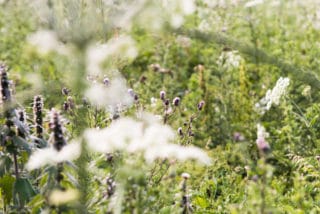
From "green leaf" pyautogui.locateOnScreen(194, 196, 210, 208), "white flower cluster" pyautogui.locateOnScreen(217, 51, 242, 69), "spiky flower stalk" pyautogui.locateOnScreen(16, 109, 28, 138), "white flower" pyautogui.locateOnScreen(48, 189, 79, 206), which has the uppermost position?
"white flower cluster" pyautogui.locateOnScreen(217, 51, 242, 69)

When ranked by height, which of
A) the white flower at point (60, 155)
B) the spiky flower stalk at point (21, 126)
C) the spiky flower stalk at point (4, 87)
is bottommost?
the white flower at point (60, 155)

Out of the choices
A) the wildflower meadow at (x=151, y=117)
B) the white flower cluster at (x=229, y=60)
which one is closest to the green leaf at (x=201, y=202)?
the wildflower meadow at (x=151, y=117)

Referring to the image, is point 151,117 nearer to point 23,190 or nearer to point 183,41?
point 23,190

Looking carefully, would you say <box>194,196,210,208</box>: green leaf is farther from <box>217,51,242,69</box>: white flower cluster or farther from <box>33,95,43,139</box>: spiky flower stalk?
<box>217,51,242,69</box>: white flower cluster

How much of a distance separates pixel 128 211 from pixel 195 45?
4038 millimetres

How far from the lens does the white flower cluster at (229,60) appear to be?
4496 mm

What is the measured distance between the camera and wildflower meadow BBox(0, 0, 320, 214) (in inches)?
53.3

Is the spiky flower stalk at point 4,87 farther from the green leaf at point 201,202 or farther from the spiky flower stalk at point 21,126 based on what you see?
the green leaf at point 201,202

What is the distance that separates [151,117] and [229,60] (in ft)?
9.52

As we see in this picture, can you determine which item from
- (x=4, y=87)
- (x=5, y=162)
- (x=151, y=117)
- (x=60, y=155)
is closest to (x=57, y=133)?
(x=60, y=155)

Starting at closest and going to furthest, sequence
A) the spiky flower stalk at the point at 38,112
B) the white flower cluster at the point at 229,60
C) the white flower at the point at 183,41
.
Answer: the spiky flower stalk at the point at 38,112 < the white flower cluster at the point at 229,60 < the white flower at the point at 183,41

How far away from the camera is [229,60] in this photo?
4543 mm

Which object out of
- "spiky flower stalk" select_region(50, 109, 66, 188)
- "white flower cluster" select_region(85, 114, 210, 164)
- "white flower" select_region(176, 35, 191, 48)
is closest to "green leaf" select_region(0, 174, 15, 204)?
"spiky flower stalk" select_region(50, 109, 66, 188)

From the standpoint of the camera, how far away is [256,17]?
6195mm
